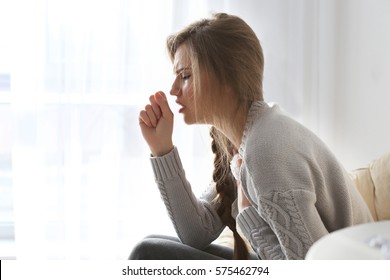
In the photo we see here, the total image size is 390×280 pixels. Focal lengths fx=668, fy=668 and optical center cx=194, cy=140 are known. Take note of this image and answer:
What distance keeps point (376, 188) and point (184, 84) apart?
2.56ft

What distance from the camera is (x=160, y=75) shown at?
2.67 meters

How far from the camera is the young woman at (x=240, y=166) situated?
1.34 metres

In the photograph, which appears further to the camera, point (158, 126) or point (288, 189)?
point (158, 126)

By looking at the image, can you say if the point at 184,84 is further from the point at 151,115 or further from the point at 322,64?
the point at 322,64

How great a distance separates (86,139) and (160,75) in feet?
1.28

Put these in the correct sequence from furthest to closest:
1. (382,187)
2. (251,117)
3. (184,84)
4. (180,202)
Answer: (382,187), (180,202), (184,84), (251,117)

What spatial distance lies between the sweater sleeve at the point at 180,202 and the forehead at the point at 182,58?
0.21 metres

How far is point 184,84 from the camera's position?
5.23ft

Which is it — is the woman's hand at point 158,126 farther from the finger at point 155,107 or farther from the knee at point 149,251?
the knee at point 149,251

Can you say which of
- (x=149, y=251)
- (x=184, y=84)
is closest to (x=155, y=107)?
(x=184, y=84)

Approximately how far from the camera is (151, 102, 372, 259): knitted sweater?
1.33 meters

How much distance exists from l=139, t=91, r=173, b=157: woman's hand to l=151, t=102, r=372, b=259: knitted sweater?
273 mm

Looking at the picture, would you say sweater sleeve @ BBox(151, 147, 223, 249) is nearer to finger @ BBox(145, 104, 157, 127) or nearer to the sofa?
finger @ BBox(145, 104, 157, 127)

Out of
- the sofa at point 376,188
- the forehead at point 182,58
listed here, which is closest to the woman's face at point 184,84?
the forehead at point 182,58
